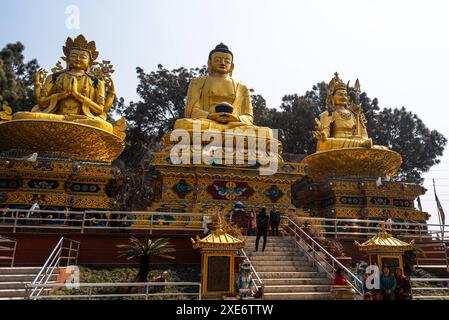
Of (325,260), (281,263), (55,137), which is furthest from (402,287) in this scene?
(55,137)

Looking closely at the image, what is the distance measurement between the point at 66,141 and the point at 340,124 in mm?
11481

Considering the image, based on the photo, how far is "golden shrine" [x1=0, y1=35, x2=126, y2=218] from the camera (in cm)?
1288

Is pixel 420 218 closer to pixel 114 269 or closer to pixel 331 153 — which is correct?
pixel 331 153

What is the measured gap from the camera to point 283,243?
10492 mm

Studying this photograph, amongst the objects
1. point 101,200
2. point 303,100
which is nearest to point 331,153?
point 101,200

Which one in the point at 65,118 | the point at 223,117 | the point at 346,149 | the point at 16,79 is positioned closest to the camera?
the point at 65,118

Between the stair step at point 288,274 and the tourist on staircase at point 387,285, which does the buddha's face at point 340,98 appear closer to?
the stair step at point 288,274

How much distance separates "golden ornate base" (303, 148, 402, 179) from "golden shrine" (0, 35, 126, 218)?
27.7 feet

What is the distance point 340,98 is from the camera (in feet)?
63.8

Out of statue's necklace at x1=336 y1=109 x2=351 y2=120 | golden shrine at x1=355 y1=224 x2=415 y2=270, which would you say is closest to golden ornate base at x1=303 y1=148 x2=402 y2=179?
statue's necklace at x1=336 y1=109 x2=351 y2=120

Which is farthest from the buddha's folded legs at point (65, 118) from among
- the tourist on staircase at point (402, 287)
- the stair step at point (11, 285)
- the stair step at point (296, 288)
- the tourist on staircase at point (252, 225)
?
the tourist on staircase at point (402, 287)

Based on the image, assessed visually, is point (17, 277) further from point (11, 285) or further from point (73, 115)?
point (73, 115)

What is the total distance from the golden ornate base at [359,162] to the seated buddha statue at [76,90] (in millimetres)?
8810
